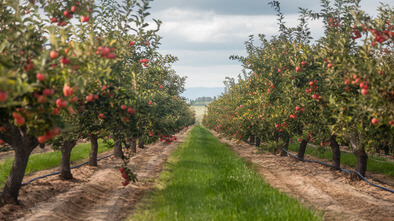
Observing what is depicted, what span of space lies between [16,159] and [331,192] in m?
9.05

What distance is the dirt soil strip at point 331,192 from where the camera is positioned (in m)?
7.51

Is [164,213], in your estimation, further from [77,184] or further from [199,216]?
[77,184]

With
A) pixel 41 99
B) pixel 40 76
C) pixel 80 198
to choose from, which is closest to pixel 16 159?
pixel 80 198

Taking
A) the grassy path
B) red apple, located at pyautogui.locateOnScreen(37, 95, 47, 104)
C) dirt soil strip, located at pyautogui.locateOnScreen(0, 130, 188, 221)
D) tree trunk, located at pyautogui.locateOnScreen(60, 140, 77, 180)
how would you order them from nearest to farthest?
red apple, located at pyautogui.locateOnScreen(37, 95, 47, 104), the grassy path, dirt soil strip, located at pyautogui.locateOnScreen(0, 130, 188, 221), tree trunk, located at pyautogui.locateOnScreen(60, 140, 77, 180)

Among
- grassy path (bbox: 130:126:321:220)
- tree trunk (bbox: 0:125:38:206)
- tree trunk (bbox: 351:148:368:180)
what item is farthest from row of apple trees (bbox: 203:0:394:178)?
tree trunk (bbox: 0:125:38:206)

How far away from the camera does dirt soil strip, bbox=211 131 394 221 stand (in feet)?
24.6

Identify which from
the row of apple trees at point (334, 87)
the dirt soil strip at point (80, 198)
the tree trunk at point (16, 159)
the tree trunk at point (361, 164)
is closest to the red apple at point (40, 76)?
A: the tree trunk at point (16, 159)

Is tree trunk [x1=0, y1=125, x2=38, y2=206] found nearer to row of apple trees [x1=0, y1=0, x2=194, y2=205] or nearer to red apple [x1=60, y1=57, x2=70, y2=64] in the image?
row of apple trees [x1=0, y1=0, x2=194, y2=205]

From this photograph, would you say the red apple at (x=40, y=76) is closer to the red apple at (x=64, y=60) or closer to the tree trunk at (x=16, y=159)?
the red apple at (x=64, y=60)

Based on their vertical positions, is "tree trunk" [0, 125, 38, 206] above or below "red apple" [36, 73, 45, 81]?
below

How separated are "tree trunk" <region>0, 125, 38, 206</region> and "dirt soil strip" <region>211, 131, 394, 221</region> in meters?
7.15

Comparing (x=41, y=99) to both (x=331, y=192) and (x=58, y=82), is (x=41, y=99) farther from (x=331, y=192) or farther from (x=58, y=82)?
(x=331, y=192)

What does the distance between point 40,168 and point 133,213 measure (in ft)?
26.0

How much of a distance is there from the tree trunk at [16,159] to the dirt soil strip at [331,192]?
7.15 m
